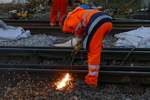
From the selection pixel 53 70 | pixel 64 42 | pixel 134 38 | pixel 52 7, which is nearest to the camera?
pixel 53 70

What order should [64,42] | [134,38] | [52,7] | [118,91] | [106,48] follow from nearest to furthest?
[118,91] < [106,48] < [134,38] < [64,42] < [52,7]

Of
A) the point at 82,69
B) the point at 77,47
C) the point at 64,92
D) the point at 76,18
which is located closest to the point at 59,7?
the point at 77,47

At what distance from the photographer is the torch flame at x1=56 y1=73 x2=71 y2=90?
8.10 metres

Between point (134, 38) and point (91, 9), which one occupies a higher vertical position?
point (91, 9)

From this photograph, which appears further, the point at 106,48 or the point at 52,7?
the point at 52,7

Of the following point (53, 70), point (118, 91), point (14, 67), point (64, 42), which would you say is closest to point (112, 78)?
point (118, 91)

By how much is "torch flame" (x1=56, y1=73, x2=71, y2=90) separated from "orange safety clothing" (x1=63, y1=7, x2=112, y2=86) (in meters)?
0.37

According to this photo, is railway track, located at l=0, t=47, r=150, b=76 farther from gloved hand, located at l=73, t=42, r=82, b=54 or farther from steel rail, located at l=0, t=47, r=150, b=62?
gloved hand, located at l=73, t=42, r=82, b=54

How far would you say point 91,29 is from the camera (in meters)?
7.98

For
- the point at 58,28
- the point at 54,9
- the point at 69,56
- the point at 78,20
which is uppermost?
the point at 78,20

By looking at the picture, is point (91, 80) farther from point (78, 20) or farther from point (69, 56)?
point (69, 56)

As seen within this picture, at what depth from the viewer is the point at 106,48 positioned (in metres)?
9.84

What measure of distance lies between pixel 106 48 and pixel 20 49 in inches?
75.3

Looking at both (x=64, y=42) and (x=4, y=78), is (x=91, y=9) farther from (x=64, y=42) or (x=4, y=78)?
(x=64, y=42)
